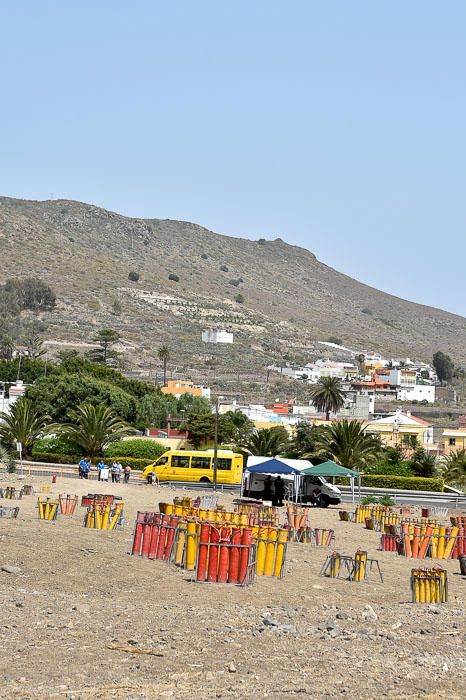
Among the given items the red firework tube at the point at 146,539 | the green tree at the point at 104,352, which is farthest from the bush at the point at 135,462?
the green tree at the point at 104,352

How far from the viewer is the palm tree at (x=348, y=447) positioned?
51.8 meters

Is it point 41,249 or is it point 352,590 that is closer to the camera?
point 352,590

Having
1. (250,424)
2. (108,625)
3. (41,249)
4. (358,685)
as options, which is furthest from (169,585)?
(41,249)

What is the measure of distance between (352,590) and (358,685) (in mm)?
6922

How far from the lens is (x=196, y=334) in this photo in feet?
583

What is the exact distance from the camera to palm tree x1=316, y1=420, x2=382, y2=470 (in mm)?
51750

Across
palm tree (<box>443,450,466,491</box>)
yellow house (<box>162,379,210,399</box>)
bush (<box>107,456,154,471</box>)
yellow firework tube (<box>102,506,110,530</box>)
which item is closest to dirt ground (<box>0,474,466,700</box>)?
yellow firework tube (<box>102,506,110,530</box>)

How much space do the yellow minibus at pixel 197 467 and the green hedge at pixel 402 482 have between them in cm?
646

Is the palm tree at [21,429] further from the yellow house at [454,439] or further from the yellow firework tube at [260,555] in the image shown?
the yellow firework tube at [260,555]

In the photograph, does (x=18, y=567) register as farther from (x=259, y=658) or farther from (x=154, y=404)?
(x=154, y=404)

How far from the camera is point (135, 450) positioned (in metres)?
56.3

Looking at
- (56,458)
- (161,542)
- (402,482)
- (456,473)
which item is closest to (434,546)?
(161,542)

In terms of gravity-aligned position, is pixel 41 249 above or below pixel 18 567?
above

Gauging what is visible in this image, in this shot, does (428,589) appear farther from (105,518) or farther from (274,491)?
(274,491)
